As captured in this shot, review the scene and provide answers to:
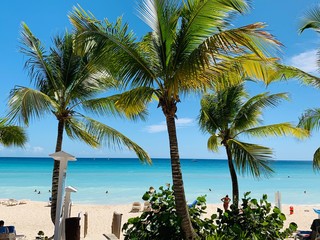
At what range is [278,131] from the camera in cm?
1152

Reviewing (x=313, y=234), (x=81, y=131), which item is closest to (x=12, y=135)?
(x=81, y=131)

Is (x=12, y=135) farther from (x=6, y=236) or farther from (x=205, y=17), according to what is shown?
(x=205, y=17)

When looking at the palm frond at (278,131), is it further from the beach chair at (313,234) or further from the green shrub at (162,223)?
the green shrub at (162,223)

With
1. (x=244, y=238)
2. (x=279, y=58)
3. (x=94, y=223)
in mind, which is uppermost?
(x=279, y=58)

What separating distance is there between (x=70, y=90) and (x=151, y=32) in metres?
3.70

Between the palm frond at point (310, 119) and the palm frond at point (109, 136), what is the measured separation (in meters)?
5.03

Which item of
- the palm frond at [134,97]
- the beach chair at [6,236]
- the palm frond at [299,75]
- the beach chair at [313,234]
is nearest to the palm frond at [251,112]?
the palm frond at [299,75]

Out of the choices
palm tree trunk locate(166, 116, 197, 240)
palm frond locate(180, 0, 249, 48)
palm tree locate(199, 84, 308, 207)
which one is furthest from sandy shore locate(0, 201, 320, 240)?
palm frond locate(180, 0, 249, 48)

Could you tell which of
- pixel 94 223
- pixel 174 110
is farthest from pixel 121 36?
pixel 94 223

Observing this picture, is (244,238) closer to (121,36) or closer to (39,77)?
(121,36)

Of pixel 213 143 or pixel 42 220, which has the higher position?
pixel 213 143

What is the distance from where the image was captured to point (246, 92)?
1329 centimetres

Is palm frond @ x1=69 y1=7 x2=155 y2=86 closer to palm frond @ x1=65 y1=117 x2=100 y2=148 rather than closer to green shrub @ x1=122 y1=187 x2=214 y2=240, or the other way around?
green shrub @ x1=122 y1=187 x2=214 y2=240

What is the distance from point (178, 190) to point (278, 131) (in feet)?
21.5
